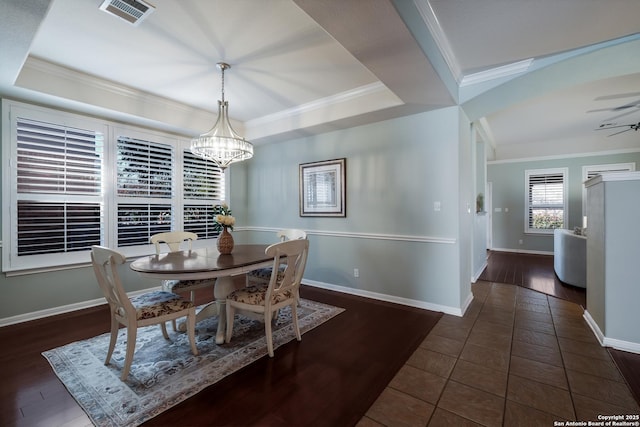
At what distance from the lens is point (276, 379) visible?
1980 mm

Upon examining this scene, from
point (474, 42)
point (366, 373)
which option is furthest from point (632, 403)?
point (474, 42)

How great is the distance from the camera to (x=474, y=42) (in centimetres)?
233

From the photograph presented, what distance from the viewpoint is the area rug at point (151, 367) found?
5.61 ft

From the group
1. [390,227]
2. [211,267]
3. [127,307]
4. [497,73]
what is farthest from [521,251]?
[127,307]

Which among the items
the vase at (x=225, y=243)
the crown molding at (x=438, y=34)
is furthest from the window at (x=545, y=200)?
the vase at (x=225, y=243)

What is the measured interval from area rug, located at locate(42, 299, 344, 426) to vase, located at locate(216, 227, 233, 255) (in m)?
0.80

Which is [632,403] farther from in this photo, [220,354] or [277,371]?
[220,354]

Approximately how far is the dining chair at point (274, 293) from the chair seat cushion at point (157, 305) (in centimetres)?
40

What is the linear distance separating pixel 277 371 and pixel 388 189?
2.51m

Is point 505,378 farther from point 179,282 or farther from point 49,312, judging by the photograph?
point 49,312

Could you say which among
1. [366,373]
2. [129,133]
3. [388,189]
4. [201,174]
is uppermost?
[129,133]

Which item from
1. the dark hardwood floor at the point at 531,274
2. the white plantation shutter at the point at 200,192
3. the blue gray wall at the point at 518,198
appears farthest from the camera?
the blue gray wall at the point at 518,198

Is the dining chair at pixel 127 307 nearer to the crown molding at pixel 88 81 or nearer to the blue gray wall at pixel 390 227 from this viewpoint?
the blue gray wall at pixel 390 227

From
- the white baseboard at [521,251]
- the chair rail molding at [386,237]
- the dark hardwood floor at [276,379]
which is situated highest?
the chair rail molding at [386,237]
